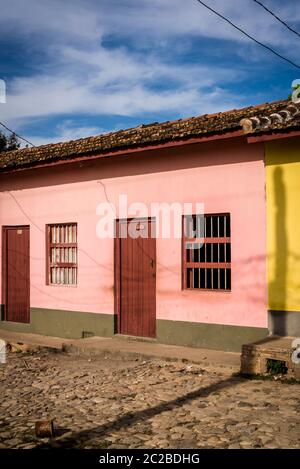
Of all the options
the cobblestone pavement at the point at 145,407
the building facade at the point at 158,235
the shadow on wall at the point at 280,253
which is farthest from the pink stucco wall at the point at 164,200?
the cobblestone pavement at the point at 145,407

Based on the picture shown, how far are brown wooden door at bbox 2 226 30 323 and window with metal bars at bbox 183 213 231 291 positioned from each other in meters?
4.53

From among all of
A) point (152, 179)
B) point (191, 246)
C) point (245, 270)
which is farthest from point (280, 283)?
point (152, 179)

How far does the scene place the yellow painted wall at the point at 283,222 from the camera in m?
8.03

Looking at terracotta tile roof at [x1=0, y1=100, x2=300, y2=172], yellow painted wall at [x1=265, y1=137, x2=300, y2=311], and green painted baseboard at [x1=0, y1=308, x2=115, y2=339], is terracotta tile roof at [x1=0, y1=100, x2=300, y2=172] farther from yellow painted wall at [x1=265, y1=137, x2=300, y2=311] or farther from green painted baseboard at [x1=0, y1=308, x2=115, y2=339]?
green painted baseboard at [x1=0, y1=308, x2=115, y2=339]

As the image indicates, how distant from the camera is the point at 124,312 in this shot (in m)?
10.3

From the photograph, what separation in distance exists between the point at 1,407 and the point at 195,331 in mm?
3906

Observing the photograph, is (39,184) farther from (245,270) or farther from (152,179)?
(245,270)

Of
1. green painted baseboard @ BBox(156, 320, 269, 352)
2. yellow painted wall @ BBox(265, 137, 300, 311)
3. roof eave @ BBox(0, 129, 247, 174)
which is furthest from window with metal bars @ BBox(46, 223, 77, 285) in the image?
yellow painted wall @ BBox(265, 137, 300, 311)

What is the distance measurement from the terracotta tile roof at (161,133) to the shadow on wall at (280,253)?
810 millimetres

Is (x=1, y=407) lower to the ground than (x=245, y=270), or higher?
lower

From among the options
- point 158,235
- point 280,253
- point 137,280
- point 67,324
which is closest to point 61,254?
point 67,324

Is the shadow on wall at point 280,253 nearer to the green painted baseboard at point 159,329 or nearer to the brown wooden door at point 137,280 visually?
the green painted baseboard at point 159,329

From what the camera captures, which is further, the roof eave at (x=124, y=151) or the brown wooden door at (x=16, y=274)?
the brown wooden door at (x=16, y=274)

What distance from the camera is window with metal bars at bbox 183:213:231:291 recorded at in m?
8.98
